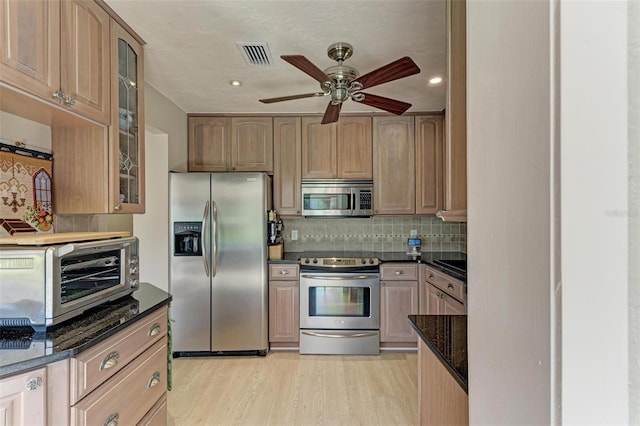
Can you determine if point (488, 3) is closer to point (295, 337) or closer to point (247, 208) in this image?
point (247, 208)

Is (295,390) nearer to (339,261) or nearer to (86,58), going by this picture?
(339,261)

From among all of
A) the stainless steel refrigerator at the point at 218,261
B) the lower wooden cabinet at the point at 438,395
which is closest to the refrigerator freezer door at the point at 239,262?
the stainless steel refrigerator at the point at 218,261

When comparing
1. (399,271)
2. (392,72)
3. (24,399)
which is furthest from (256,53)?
(399,271)

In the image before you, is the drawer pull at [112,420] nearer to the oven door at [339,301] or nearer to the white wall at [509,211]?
the white wall at [509,211]

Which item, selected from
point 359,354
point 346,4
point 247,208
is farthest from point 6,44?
point 359,354

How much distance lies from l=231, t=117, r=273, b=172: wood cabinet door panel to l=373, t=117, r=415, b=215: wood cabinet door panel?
1.14 m

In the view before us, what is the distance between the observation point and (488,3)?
52cm

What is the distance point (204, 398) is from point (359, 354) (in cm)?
141

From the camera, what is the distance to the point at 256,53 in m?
2.11

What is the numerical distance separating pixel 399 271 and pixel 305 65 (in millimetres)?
2155

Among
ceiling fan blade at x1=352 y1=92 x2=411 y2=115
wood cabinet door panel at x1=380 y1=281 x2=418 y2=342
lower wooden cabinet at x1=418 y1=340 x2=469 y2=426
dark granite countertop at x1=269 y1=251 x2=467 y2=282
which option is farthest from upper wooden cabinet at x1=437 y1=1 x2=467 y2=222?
wood cabinet door panel at x1=380 y1=281 x2=418 y2=342

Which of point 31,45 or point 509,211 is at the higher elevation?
point 31,45

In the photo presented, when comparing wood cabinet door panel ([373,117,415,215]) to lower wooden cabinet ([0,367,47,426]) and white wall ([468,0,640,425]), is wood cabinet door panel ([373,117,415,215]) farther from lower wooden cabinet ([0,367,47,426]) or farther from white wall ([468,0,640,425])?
white wall ([468,0,640,425])

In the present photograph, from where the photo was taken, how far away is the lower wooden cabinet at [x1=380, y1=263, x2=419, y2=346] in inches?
123
